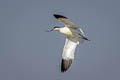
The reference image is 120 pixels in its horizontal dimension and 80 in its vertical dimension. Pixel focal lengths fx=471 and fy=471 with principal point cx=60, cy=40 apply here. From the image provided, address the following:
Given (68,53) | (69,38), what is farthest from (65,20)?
(68,53)

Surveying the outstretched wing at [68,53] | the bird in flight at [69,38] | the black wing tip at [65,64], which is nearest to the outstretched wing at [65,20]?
the bird in flight at [69,38]

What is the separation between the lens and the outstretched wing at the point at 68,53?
2684cm

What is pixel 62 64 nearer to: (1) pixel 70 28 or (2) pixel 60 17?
(1) pixel 70 28

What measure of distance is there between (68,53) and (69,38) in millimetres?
1017

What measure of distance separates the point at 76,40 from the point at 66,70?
1.79 meters

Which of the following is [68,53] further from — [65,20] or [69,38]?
[65,20]

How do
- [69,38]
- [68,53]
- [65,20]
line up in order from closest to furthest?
[65,20] < [69,38] < [68,53]

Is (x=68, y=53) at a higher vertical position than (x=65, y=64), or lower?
higher

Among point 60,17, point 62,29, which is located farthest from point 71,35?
point 60,17

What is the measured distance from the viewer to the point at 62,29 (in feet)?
84.5

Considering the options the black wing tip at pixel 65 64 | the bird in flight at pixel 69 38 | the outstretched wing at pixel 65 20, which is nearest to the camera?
the outstretched wing at pixel 65 20

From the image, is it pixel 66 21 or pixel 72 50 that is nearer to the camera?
pixel 66 21

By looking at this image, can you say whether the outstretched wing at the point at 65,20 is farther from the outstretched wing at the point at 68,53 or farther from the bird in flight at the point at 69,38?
the outstretched wing at the point at 68,53

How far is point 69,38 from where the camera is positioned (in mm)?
26703
